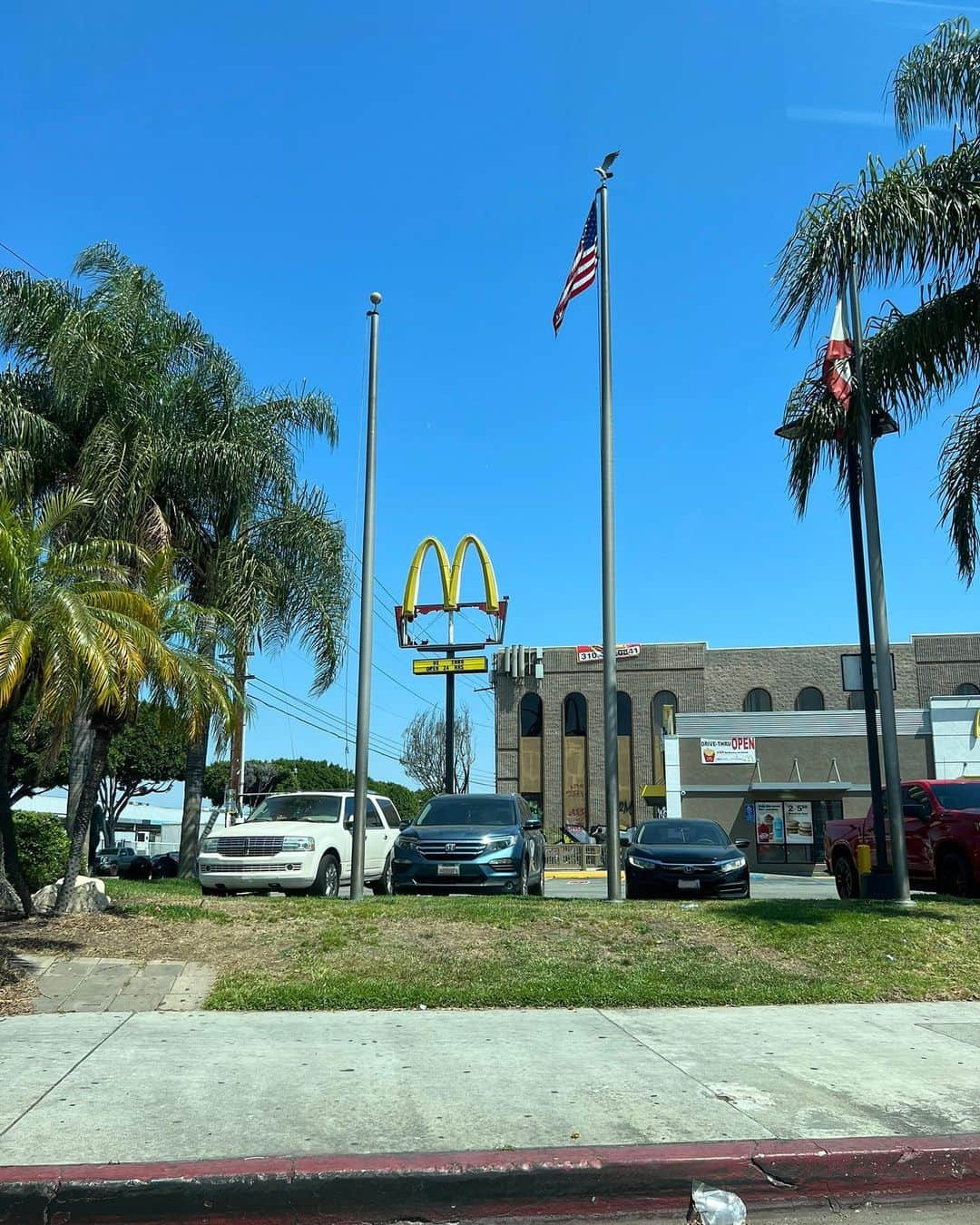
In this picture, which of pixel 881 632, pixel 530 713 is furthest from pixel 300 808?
pixel 530 713

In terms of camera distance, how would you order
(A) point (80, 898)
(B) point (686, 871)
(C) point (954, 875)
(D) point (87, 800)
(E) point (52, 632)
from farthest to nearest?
(C) point (954, 875) < (B) point (686, 871) < (D) point (87, 800) < (A) point (80, 898) < (E) point (52, 632)

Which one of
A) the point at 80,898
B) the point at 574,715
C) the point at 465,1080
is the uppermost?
the point at 574,715

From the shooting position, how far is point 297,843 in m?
15.2

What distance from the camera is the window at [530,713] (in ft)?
189

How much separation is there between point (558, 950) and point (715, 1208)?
222 inches

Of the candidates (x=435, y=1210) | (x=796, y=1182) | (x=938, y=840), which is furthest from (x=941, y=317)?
(x=435, y=1210)

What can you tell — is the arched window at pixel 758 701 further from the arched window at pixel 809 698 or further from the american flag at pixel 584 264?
the american flag at pixel 584 264

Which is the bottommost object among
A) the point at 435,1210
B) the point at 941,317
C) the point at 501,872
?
the point at 435,1210

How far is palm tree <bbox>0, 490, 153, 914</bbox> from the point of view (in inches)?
378

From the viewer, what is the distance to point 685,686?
56.5m

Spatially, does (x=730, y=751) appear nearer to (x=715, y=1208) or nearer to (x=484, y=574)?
(x=484, y=574)

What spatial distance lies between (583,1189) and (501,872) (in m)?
9.69

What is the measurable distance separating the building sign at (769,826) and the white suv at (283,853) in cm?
2598

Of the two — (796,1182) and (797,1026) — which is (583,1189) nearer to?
(796,1182)
